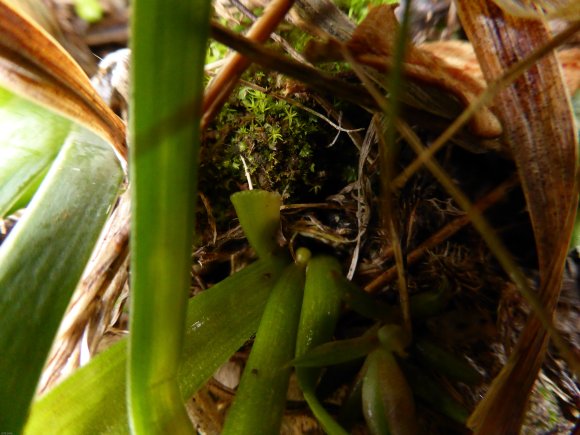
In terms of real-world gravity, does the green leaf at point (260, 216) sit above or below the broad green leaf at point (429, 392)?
above

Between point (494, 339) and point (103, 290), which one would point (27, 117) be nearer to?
point (103, 290)

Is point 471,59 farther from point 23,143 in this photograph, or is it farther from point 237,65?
point 23,143

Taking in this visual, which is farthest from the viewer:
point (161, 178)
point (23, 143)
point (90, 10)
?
point (90, 10)

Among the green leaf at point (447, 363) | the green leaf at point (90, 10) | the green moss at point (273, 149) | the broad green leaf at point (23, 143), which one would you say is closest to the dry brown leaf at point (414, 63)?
the green moss at point (273, 149)

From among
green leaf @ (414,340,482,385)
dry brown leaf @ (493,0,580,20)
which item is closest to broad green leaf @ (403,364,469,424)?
green leaf @ (414,340,482,385)

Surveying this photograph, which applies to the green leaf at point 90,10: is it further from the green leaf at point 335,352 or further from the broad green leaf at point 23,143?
the green leaf at point 335,352

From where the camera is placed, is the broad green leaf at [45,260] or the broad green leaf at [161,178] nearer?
the broad green leaf at [161,178]

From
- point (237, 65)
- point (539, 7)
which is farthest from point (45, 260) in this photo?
point (539, 7)
